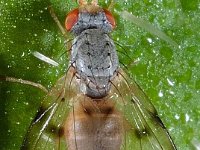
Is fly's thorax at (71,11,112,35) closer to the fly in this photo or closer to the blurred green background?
the fly

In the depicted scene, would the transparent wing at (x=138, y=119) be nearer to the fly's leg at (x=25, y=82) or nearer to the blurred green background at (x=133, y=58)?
the blurred green background at (x=133, y=58)

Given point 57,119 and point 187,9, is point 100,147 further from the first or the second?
point 187,9

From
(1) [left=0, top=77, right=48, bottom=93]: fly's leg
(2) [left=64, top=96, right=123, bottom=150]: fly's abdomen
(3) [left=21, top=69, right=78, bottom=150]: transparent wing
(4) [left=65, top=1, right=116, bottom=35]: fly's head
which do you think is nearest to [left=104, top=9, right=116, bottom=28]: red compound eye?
(4) [left=65, top=1, right=116, bottom=35]: fly's head


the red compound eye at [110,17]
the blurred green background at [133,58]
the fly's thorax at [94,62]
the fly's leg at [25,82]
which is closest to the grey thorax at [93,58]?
the fly's thorax at [94,62]

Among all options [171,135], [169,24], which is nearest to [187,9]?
[169,24]

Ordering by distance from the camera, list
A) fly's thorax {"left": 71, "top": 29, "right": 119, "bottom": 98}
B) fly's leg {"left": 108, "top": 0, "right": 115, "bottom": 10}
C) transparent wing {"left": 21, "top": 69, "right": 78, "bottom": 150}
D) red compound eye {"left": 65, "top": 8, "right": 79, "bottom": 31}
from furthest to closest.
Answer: fly's leg {"left": 108, "top": 0, "right": 115, "bottom": 10} < red compound eye {"left": 65, "top": 8, "right": 79, "bottom": 31} < fly's thorax {"left": 71, "top": 29, "right": 119, "bottom": 98} < transparent wing {"left": 21, "top": 69, "right": 78, "bottom": 150}

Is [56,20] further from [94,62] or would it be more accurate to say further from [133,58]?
[133,58]

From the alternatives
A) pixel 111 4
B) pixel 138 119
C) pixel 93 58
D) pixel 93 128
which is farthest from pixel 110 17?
pixel 93 128
